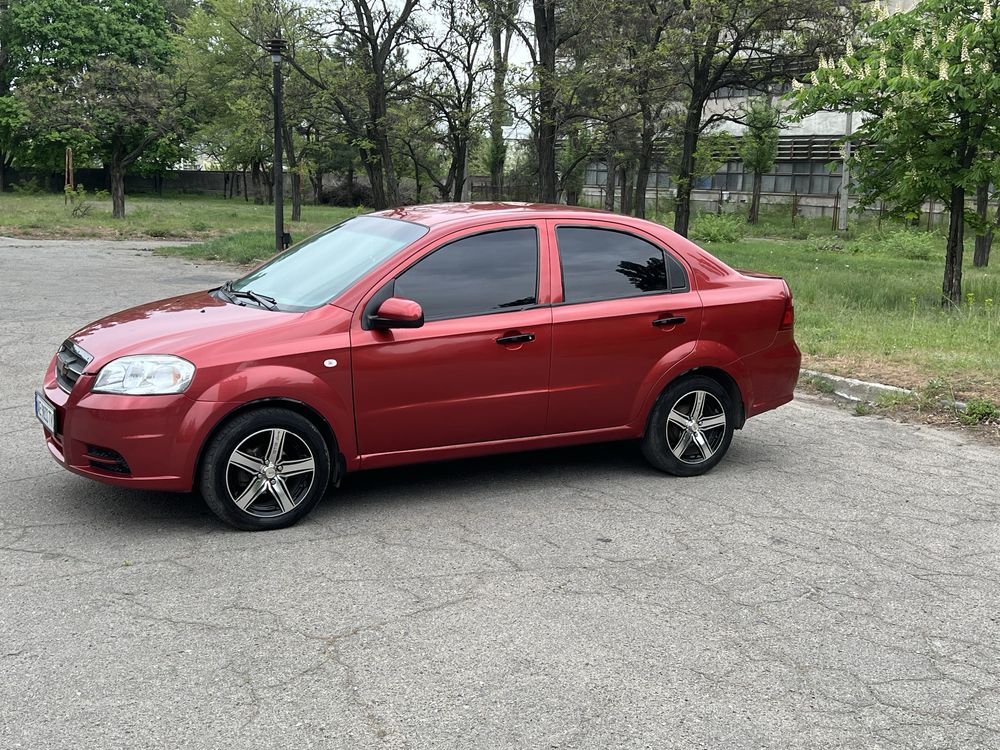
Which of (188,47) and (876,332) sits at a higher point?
(188,47)

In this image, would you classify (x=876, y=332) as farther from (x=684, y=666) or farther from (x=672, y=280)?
(x=684, y=666)

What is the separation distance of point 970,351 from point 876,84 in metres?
4.59

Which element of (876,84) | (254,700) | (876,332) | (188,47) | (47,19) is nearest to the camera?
(254,700)

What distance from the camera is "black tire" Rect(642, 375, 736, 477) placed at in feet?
21.6

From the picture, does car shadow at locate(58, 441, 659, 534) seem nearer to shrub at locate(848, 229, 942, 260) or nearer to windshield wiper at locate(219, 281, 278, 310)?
windshield wiper at locate(219, 281, 278, 310)

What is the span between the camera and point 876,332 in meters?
11.8

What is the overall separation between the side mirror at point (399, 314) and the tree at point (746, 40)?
17.7 m

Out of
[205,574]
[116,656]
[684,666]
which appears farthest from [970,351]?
[116,656]

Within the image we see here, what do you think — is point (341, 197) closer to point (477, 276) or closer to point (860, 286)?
point (860, 286)

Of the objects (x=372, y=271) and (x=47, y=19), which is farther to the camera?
(x=47, y=19)

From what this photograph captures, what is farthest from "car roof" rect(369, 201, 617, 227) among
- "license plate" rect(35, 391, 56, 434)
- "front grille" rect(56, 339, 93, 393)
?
"license plate" rect(35, 391, 56, 434)

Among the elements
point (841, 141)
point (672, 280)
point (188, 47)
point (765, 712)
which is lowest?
point (765, 712)

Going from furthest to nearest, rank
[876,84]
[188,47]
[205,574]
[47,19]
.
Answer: [47,19] < [188,47] < [876,84] < [205,574]

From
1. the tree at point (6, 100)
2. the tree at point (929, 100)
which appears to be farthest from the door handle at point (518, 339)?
the tree at point (6, 100)
